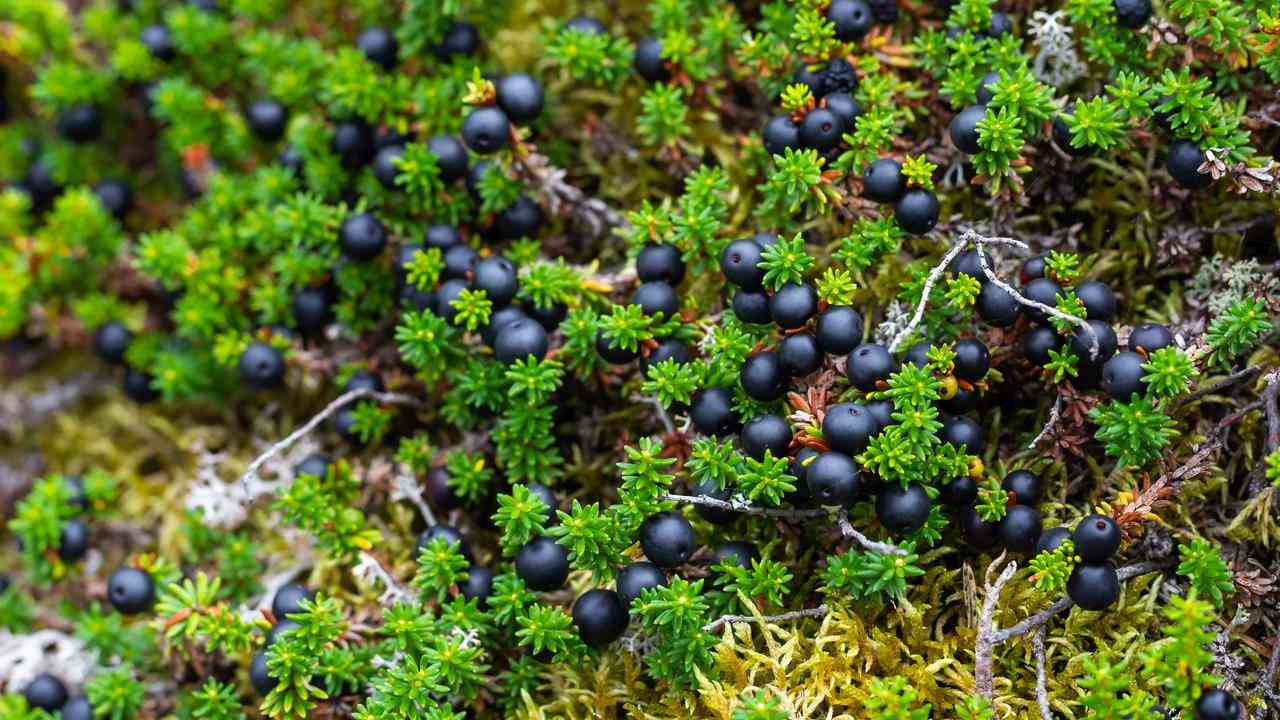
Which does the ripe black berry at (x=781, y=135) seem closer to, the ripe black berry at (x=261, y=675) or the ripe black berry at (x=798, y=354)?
the ripe black berry at (x=798, y=354)

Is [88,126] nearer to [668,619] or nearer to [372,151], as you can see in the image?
[372,151]

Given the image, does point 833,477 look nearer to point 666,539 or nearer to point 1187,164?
point 666,539

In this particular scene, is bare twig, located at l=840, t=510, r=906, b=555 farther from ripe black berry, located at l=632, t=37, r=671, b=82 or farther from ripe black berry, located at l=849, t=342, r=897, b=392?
ripe black berry, located at l=632, t=37, r=671, b=82

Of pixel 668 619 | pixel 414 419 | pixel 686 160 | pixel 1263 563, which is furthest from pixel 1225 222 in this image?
pixel 414 419

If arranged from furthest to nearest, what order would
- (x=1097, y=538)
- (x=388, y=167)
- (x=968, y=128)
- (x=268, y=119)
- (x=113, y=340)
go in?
1. (x=113, y=340)
2. (x=268, y=119)
3. (x=388, y=167)
4. (x=968, y=128)
5. (x=1097, y=538)

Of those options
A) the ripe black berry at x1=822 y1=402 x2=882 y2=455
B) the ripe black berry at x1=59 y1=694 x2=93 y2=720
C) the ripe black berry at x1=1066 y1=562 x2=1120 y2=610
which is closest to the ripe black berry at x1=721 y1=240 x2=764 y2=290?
the ripe black berry at x1=822 y1=402 x2=882 y2=455

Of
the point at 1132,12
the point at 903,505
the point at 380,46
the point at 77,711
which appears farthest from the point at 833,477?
the point at 77,711
